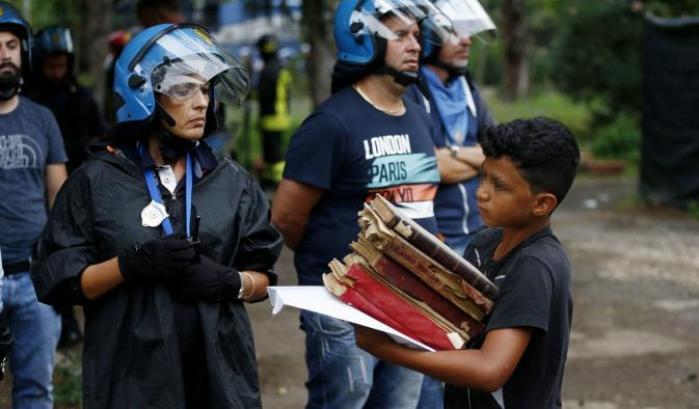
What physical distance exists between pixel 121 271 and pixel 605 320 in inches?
257

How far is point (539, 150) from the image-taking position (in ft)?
11.6

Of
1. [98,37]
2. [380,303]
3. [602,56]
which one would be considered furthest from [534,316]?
[602,56]

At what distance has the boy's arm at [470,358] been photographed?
338 centimetres

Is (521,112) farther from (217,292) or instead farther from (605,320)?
(217,292)

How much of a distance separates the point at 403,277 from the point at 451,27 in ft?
9.96

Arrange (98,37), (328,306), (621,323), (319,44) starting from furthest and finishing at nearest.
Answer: (319,44)
(98,37)
(621,323)
(328,306)

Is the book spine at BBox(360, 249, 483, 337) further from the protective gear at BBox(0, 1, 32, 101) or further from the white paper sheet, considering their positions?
the protective gear at BBox(0, 1, 32, 101)

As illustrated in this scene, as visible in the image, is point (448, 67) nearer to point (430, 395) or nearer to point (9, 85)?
point (430, 395)

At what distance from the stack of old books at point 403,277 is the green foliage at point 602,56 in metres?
16.7

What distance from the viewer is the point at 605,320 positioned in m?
9.62

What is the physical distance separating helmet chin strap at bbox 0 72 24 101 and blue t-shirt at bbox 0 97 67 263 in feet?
0.28

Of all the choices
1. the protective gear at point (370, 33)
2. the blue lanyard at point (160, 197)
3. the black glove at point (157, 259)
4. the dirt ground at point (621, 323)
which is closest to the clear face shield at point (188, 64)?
the blue lanyard at point (160, 197)

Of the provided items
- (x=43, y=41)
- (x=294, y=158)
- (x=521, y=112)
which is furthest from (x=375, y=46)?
(x=521, y=112)

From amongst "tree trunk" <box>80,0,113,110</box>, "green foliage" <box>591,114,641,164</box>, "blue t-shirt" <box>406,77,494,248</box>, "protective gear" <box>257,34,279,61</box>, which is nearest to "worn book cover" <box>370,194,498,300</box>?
"blue t-shirt" <box>406,77,494,248</box>
